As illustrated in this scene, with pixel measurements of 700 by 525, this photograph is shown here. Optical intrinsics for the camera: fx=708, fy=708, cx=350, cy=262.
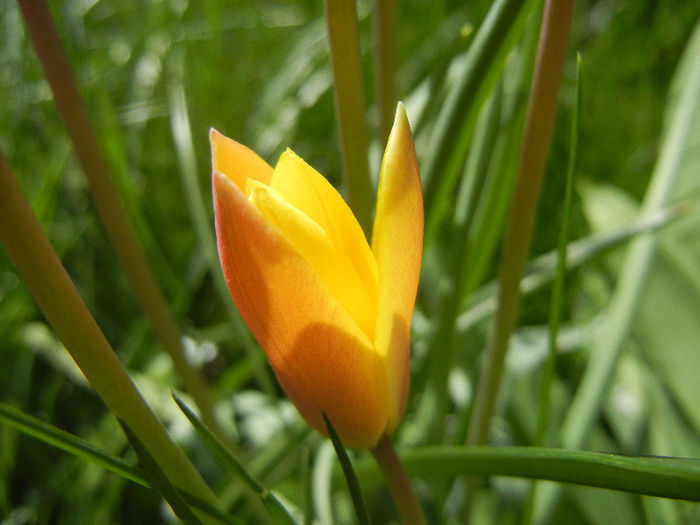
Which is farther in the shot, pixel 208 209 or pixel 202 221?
pixel 208 209

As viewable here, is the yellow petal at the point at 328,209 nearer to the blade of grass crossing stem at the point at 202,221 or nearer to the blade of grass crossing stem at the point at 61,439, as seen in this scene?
the blade of grass crossing stem at the point at 61,439

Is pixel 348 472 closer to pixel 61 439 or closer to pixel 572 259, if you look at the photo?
pixel 61 439

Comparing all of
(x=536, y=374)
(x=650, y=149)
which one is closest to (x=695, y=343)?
(x=536, y=374)

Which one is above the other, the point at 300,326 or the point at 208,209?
the point at 208,209

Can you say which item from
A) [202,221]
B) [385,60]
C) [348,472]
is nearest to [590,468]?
[348,472]

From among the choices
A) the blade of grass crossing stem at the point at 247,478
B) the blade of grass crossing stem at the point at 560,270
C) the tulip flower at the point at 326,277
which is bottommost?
the blade of grass crossing stem at the point at 247,478

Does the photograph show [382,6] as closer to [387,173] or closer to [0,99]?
[387,173]

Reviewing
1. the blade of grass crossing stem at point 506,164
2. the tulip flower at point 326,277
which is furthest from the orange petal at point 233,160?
the blade of grass crossing stem at point 506,164
